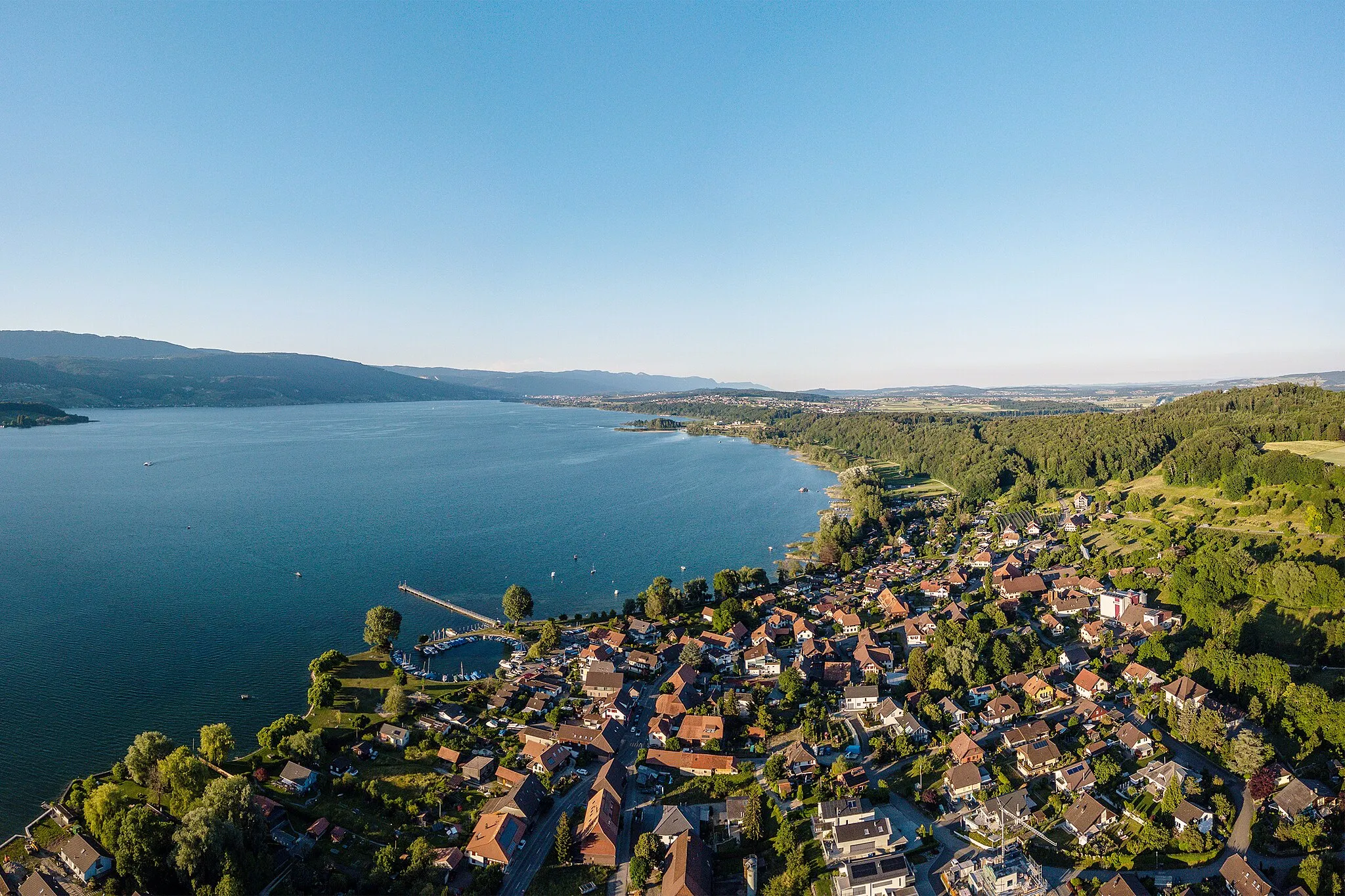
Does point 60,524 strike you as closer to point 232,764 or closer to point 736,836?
point 232,764

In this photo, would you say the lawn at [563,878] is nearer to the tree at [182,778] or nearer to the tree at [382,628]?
the tree at [182,778]

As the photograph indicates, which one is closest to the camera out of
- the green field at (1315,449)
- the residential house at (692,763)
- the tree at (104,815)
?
the tree at (104,815)

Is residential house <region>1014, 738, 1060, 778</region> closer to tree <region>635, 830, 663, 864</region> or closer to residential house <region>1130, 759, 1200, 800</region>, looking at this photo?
residential house <region>1130, 759, 1200, 800</region>

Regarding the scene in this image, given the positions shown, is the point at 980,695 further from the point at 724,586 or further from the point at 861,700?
the point at 724,586

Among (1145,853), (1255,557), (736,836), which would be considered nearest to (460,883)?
(736,836)

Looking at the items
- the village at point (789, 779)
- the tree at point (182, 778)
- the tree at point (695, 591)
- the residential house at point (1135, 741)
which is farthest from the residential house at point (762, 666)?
the tree at point (182, 778)

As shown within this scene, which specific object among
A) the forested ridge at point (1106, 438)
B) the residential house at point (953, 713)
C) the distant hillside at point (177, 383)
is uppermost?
the distant hillside at point (177, 383)

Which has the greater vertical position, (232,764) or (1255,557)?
(1255,557)
